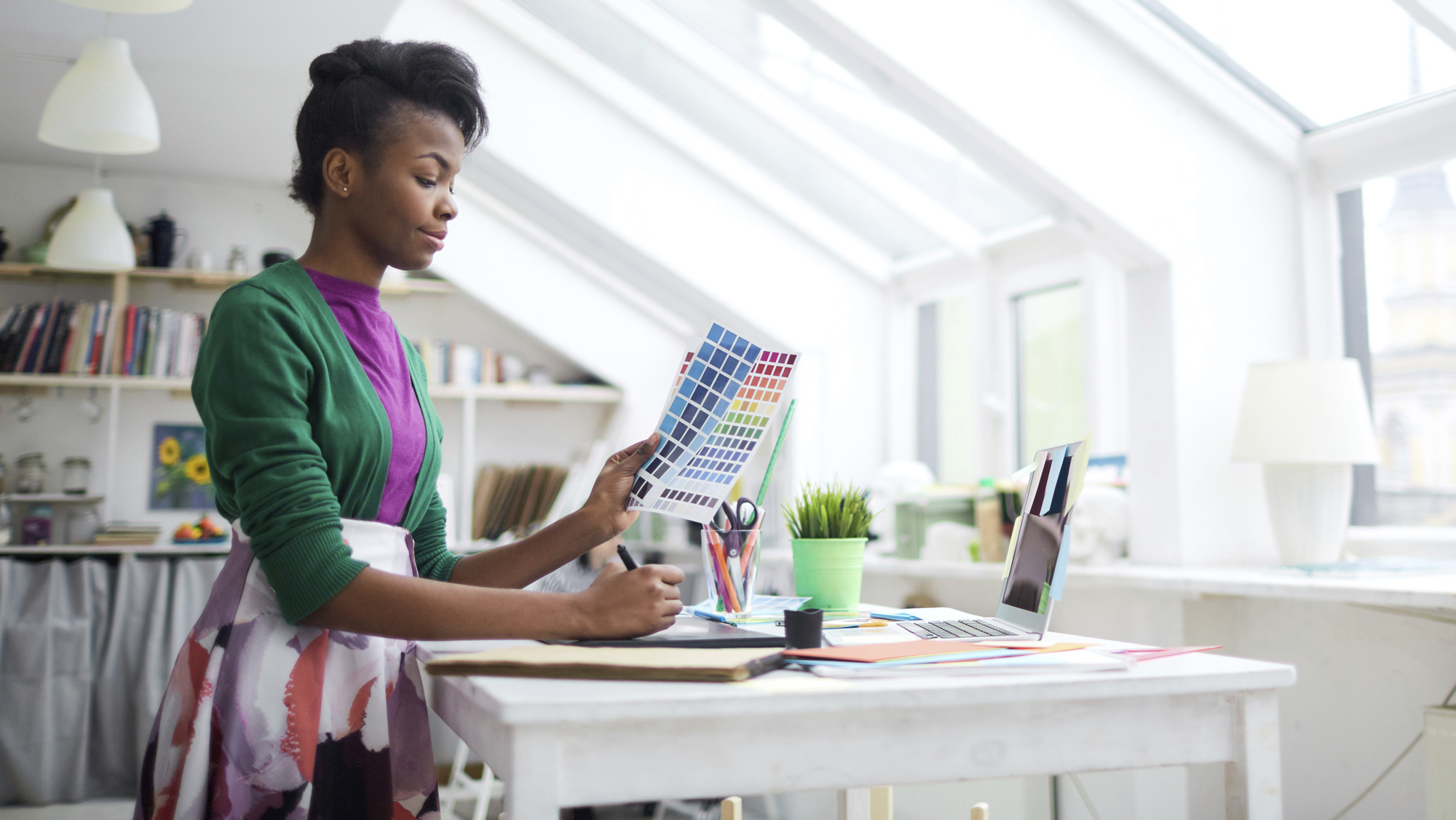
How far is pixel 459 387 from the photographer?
507cm

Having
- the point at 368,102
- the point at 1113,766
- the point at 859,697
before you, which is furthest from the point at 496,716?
the point at 368,102

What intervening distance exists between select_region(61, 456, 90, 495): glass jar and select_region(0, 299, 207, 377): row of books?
37cm

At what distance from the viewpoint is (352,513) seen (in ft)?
3.68

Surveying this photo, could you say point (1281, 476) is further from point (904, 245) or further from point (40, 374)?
point (40, 374)

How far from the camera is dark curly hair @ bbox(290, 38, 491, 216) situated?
1.16m

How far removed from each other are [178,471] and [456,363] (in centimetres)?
129

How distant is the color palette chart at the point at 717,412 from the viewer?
4.08 ft

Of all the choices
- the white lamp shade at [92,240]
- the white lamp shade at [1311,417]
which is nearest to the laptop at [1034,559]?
the white lamp shade at [1311,417]

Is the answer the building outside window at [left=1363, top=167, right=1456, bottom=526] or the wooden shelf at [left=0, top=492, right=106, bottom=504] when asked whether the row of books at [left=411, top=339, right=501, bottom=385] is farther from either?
the building outside window at [left=1363, top=167, right=1456, bottom=526]

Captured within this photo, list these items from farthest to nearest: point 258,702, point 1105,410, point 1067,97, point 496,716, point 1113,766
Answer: point 1105,410 → point 1067,97 → point 258,702 → point 1113,766 → point 496,716

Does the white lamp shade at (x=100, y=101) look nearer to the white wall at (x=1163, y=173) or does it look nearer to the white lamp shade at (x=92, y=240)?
the white lamp shade at (x=92, y=240)

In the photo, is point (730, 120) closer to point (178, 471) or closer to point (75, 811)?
point (178, 471)

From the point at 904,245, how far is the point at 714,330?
10.4ft

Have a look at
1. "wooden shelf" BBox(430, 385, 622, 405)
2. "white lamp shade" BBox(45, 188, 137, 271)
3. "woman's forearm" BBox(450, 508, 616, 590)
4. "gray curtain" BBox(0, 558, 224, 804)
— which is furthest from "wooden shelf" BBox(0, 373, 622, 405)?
"woman's forearm" BBox(450, 508, 616, 590)
